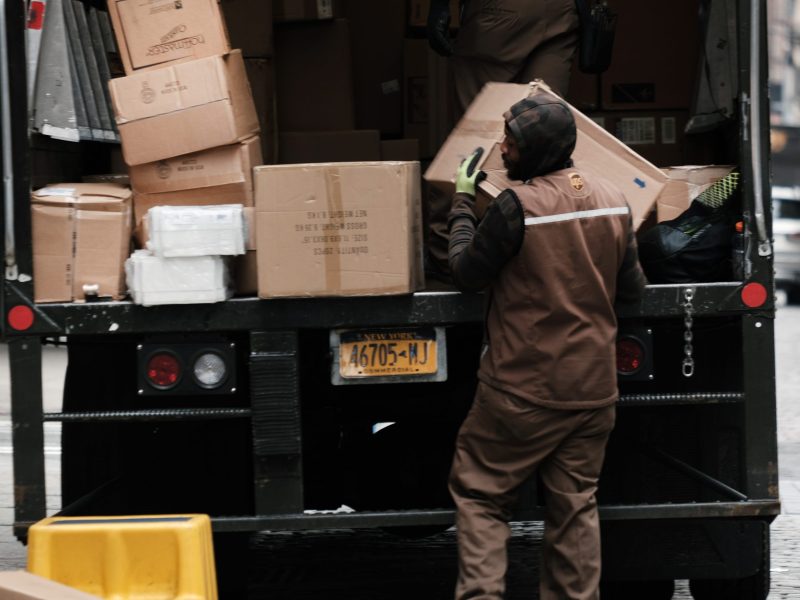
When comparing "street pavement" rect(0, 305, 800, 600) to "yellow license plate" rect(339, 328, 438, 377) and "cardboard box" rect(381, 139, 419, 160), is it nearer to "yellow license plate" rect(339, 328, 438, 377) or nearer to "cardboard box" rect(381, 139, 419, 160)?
"yellow license plate" rect(339, 328, 438, 377)

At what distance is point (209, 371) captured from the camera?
14.2ft

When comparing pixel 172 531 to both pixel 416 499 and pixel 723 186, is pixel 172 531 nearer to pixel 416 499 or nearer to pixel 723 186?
pixel 416 499

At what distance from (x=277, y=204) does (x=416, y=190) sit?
44 centimetres

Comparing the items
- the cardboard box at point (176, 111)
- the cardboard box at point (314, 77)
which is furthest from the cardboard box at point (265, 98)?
the cardboard box at point (176, 111)

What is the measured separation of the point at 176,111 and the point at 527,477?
150cm

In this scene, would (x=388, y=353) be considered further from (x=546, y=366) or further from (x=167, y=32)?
(x=167, y=32)

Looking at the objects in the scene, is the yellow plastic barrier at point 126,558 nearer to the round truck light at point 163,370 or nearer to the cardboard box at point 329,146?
the round truck light at point 163,370

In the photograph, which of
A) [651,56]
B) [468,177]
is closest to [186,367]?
[468,177]

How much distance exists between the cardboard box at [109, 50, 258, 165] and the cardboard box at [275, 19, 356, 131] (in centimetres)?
137

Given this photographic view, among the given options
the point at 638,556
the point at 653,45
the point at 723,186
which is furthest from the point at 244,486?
the point at 653,45

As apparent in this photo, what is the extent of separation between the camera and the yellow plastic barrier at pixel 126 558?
13.3ft

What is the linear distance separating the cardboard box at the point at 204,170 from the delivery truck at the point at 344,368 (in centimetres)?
3

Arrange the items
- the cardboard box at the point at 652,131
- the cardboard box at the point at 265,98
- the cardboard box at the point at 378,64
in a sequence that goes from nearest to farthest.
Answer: the cardboard box at the point at 265,98 < the cardboard box at the point at 652,131 < the cardboard box at the point at 378,64

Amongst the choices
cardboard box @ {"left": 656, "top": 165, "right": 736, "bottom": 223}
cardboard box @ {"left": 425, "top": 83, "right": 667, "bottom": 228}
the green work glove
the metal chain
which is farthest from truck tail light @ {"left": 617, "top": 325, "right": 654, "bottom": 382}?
the green work glove
